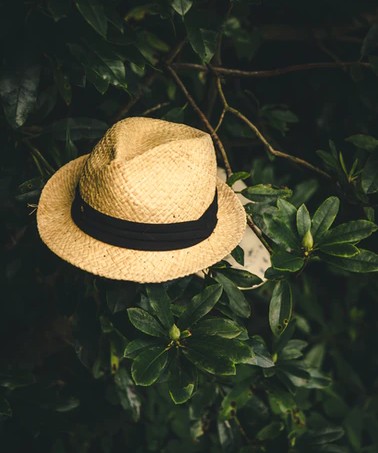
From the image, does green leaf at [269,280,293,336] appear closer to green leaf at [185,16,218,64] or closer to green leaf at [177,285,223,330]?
green leaf at [177,285,223,330]

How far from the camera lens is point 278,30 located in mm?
1979

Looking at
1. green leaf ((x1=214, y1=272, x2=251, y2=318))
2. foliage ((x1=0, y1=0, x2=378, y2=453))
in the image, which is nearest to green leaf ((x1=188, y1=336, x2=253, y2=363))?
foliage ((x1=0, y1=0, x2=378, y2=453))

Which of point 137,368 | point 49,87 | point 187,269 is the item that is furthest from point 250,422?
point 49,87

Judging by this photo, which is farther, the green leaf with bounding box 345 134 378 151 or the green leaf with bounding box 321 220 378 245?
the green leaf with bounding box 345 134 378 151

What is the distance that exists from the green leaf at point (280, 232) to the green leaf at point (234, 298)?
153 mm

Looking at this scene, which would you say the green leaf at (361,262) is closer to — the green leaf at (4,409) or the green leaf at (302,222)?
the green leaf at (302,222)

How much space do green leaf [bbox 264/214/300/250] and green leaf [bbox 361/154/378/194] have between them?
0.26 m

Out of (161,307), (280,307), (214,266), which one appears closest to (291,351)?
(280,307)

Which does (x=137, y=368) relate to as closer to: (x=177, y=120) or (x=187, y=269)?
(x=187, y=269)

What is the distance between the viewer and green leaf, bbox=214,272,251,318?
133 cm

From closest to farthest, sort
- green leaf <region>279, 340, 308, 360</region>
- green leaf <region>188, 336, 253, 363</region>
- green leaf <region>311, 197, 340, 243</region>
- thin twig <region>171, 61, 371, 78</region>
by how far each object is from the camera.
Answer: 1. green leaf <region>188, 336, 253, 363</region>
2. green leaf <region>311, 197, 340, 243</region>
3. thin twig <region>171, 61, 371, 78</region>
4. green leaf <region>279, 340, 308, 360</region>

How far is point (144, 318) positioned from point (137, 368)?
105 mm

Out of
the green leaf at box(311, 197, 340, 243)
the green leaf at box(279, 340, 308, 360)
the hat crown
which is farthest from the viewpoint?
the green leaf at box(279, 340, 308, 360)

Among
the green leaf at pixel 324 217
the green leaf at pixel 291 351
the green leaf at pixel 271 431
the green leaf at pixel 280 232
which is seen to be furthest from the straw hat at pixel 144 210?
the green leaf at pixel 271 431
